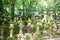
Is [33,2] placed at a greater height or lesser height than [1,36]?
greater

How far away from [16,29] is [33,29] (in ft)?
3.68

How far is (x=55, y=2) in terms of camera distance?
13.3 metres

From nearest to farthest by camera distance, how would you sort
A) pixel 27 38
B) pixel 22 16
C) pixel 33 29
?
pixel 27 38, pixel 33 29, pixel 22 16

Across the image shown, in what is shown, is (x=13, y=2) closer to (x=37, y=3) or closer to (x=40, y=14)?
(x=37, y=3)

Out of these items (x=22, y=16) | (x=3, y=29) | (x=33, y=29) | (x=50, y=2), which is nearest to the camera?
(x=3, y=29)

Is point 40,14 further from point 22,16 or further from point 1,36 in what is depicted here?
point 1,36

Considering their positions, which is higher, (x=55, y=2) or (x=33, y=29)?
(x=55, y=2)

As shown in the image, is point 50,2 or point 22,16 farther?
point 50,2

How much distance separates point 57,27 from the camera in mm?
11547

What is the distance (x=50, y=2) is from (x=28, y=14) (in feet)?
8.69

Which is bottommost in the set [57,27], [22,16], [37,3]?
[57,27]

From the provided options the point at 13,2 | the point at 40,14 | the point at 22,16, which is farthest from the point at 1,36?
the point at 40,14

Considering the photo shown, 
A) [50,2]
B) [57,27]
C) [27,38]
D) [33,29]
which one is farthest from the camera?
[50,2]

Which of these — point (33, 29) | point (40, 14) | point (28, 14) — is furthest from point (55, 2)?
point (33, 29)
